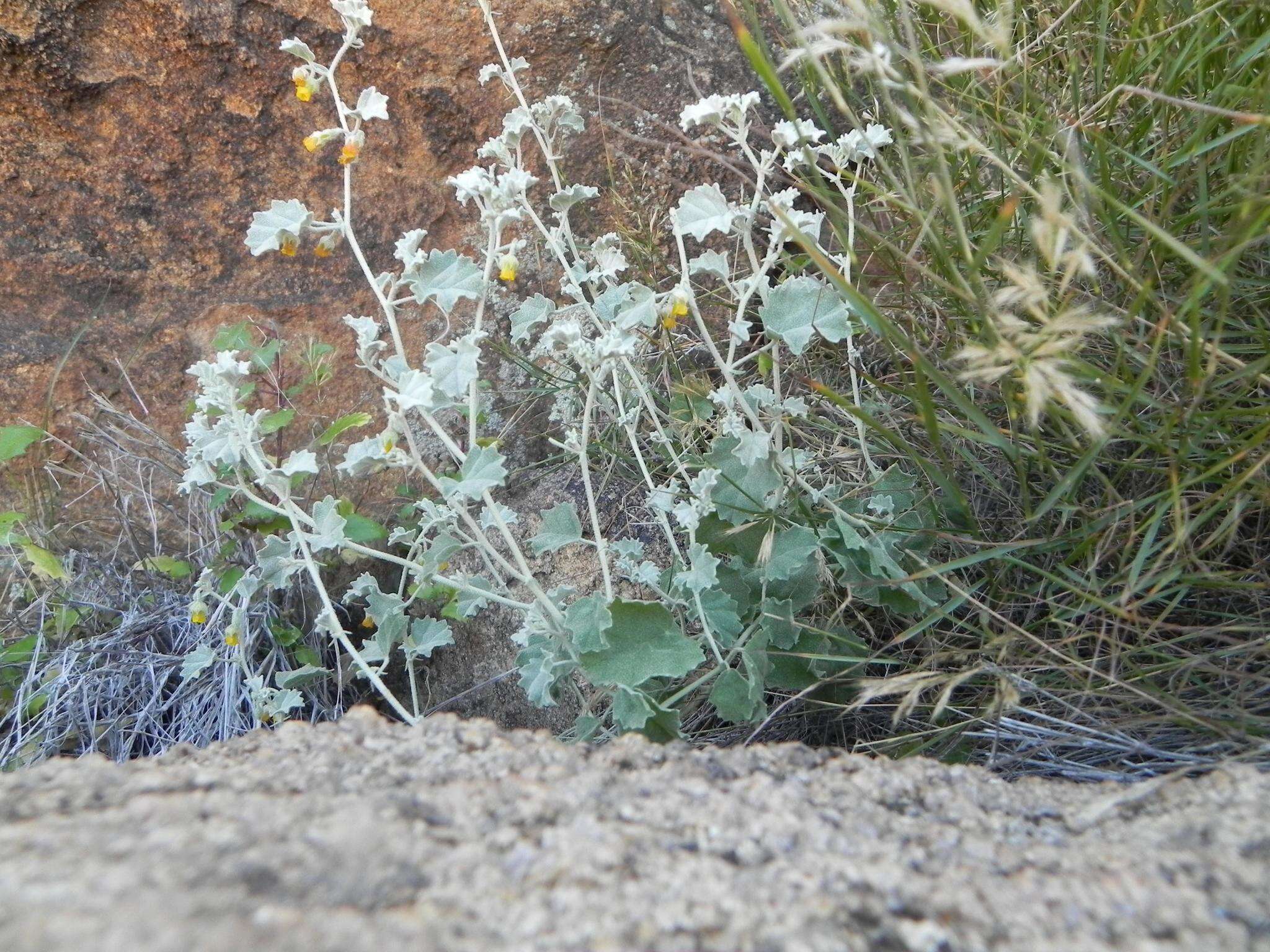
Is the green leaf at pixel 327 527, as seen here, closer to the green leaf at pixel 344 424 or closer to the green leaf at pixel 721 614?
the green leaf at pixel 344 424

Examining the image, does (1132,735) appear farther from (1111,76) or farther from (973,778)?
(1111,76)

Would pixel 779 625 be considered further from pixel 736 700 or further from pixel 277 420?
pixel 277 420

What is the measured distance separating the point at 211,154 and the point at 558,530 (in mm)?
1352

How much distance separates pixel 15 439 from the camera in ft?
6.72

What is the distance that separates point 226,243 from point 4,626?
3.22 ft

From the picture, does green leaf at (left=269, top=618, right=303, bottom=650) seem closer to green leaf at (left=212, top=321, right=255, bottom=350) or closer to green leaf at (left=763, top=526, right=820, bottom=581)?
green leaf at (left=212, top=321, right=255, bottom=350)

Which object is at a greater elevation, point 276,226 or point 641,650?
point 276,226

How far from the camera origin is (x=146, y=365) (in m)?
2.34

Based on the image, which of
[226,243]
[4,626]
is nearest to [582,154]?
[226,243]

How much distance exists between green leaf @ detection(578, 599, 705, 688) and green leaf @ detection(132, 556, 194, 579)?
3.61ft

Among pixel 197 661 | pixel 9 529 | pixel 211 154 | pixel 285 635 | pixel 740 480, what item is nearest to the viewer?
pixel 740 480

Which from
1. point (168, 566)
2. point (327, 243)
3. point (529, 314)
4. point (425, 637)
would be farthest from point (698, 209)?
point (168, 566)

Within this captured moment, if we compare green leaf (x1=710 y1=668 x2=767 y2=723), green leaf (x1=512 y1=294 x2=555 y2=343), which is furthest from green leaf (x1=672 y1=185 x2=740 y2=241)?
green leaf (x1=710 y1=668 x2=767 y2=723)

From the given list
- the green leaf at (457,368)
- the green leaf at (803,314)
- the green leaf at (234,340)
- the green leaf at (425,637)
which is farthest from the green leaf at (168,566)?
the green leaf at (803,314)
